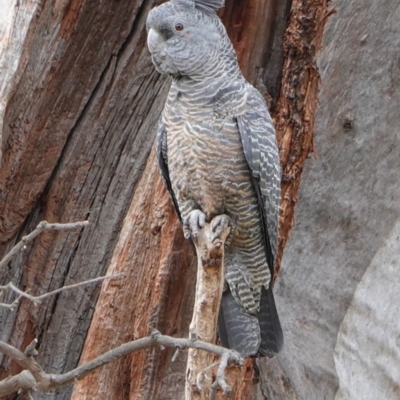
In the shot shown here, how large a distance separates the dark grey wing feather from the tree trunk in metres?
0.20

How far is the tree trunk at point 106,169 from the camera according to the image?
391 centimetres

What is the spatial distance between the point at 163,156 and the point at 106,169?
31.8 inches

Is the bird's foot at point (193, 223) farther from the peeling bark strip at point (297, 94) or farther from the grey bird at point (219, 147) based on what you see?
the peeling bark strip at point (297, 94)

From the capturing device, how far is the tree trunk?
3.91 meters

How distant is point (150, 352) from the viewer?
13.1 feet

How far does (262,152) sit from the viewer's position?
11.6 ft

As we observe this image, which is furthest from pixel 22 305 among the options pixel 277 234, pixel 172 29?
pixel 172 29

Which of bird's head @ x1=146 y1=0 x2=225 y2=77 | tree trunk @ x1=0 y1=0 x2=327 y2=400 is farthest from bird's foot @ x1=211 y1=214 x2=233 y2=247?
bird's head @ x1=146 y1=0 x2=225 y2=77

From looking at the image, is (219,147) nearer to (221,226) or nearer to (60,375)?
(221,226)

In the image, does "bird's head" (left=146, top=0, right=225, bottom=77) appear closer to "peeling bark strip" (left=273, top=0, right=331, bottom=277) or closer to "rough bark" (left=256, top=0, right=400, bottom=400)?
"peeling bark strip" (left=273, top=0, right=331, bottom=277)

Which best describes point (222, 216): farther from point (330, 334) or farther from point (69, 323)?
point (330, 334)

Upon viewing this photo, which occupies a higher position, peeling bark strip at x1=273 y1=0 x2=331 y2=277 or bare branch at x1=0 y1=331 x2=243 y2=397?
peeling bark strip at x1=273 y1=0 x2=331 y2=277

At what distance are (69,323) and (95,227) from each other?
0.53m

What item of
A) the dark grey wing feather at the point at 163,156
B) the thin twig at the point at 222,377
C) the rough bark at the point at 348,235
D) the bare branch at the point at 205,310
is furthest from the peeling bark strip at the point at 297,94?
the thin twig at the point at 222,377
